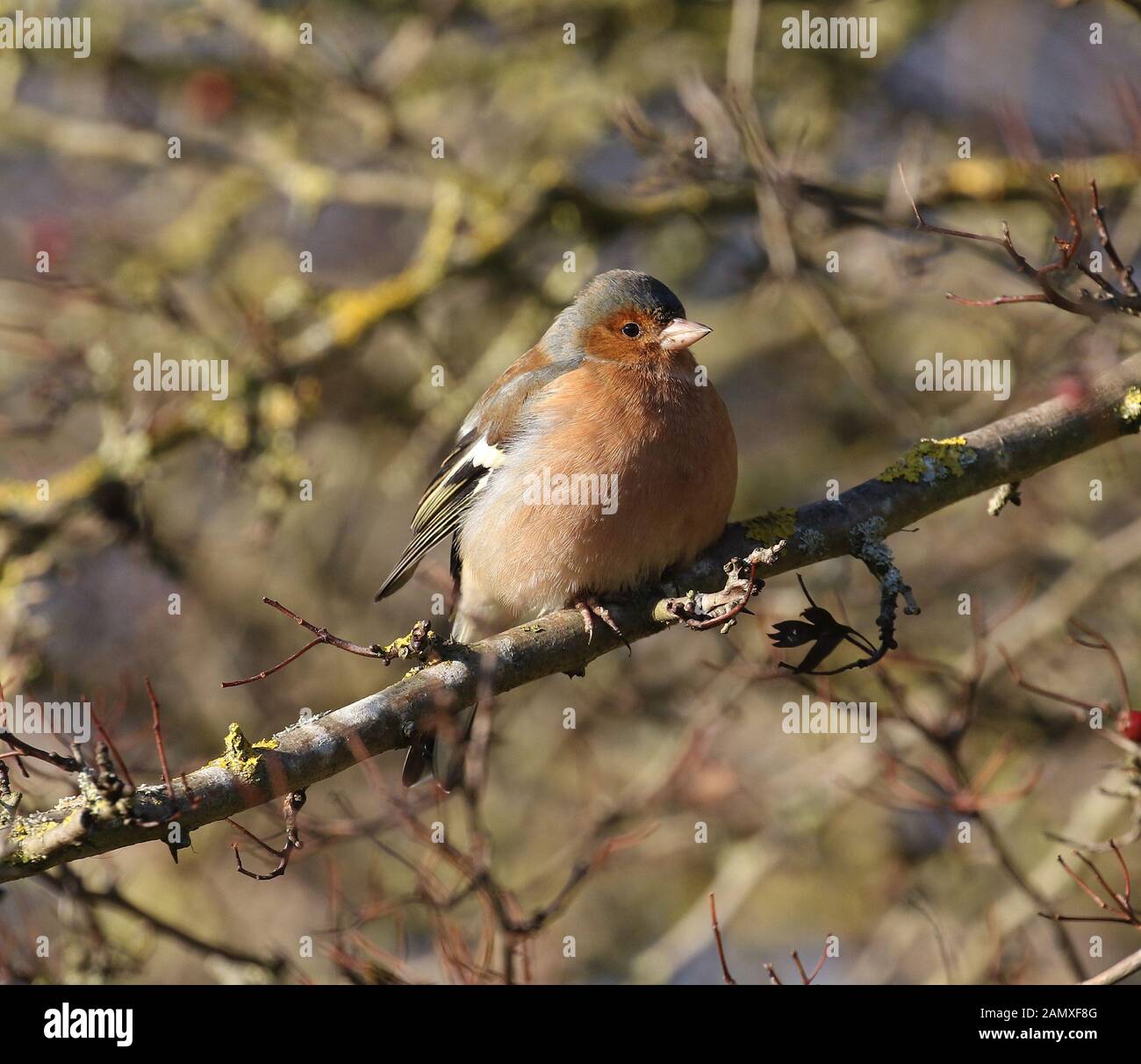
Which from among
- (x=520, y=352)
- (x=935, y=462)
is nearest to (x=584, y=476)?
(x=935, y=462)

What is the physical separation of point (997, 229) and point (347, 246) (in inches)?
241

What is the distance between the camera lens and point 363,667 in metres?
8.85

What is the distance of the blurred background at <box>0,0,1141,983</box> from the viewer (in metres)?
6.73

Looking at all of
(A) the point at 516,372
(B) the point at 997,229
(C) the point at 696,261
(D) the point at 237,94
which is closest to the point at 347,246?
(D) the point at 237,94

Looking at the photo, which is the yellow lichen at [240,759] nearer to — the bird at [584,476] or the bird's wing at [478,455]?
the bird at [584,476]

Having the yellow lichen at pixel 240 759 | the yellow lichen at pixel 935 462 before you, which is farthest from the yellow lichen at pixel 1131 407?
the yellow lichen at pixel 240 759

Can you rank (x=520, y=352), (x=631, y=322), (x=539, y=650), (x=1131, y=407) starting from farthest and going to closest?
(x=520, y=352), (x=631, y=322), (x=1131, y=407), (x=539, y=650)

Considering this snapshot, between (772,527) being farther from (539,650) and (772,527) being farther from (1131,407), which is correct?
(1131,407)

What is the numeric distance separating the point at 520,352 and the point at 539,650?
13.3ft

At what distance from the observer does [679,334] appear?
591 cm

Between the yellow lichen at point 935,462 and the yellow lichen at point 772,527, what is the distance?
0.43 m

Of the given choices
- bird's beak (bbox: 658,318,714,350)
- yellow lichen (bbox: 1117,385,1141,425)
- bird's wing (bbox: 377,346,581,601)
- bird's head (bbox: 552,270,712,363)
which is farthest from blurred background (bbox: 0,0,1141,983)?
yellow lichen (bbox: 1117,385,1141,425)

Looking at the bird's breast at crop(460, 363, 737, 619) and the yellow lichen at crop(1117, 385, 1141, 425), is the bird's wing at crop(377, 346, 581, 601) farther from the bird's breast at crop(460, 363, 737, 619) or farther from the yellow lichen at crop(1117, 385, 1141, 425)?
the yellow lichen at crop(1117, 385, 1141, 425)

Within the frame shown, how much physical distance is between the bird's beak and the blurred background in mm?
1019
